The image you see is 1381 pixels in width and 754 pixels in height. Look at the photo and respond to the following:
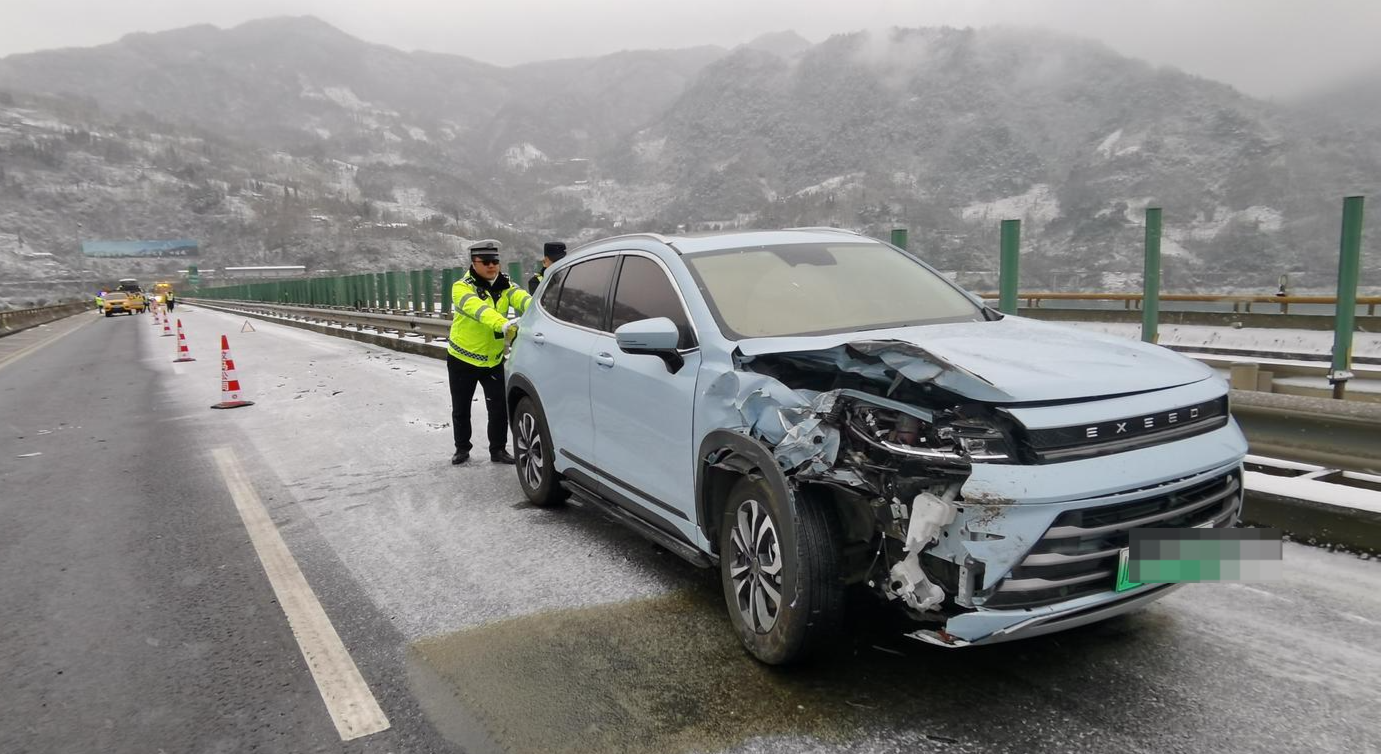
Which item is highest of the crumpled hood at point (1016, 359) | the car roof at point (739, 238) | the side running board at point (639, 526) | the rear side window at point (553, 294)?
the car roof at point (739, 238)

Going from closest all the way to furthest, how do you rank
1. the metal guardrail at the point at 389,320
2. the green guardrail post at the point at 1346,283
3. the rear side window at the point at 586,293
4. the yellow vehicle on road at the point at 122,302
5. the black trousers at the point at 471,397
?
the rear side window at the point at 586,293, the green guardrail post at the point at 1346,283, the black trousers at the point at 471,397, the metal guardrail at the point at 389,320, the yellow vehicle on road at the point at 122,302

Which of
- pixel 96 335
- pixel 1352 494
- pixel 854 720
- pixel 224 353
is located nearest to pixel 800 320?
pixel 854 720

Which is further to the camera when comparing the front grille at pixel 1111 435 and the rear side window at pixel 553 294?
the rear side window at pixel 553 294

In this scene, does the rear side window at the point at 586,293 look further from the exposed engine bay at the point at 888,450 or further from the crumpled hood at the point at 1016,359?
the exposed engine bay at the point at 888,450

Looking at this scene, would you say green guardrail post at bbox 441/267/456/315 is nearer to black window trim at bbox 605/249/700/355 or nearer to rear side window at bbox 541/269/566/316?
rear side window at bbox 541/269/566/316

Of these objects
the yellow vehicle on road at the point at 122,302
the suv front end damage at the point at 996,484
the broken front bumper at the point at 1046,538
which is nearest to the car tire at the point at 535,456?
the suv front end damage at the point at 996,484

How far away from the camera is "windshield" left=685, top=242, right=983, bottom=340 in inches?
146

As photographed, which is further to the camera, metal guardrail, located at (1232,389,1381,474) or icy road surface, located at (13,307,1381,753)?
metal guardrail, located at (1232,389,1381,474)

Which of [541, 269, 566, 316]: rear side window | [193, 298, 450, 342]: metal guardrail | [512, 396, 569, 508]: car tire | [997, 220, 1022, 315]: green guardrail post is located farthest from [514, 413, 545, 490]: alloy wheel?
[193, 298, 450, 342]: metal guardrail

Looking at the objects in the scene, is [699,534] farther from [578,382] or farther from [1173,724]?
[1173,724]

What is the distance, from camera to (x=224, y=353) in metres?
→ 12.0

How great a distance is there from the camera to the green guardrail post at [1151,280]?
6992 millimetres

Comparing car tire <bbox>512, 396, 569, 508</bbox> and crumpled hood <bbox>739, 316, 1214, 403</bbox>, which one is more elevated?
crumpled hood <bbox>739, 316, 1214, 403</bbox>

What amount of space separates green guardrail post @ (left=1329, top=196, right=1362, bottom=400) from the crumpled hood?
3.84 m
